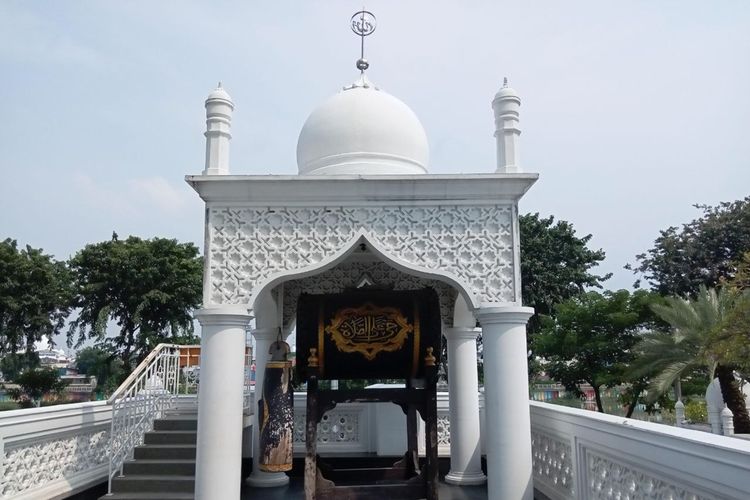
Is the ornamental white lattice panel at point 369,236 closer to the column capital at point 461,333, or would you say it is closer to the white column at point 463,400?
the white column at point 463,400

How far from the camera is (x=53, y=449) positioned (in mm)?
5891

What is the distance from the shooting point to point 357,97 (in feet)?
20.9

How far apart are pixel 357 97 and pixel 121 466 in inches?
194

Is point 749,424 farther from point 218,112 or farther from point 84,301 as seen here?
point 84,301

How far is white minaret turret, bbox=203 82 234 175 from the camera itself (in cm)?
546

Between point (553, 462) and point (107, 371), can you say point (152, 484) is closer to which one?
point (553, 462)

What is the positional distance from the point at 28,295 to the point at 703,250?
27937 millimetres

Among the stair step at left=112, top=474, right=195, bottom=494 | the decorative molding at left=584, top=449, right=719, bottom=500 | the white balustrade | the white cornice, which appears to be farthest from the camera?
the stair step at left=112, top=474, right=195, bottom=494

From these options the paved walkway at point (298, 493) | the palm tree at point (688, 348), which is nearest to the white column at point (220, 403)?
the paved walkway at point (298, 493)

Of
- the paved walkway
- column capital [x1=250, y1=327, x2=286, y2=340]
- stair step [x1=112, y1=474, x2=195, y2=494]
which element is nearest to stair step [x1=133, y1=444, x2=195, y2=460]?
stair step [x1=112, y1=474, x2=195, y2=494]

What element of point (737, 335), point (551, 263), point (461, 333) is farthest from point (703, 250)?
point (461, 333)

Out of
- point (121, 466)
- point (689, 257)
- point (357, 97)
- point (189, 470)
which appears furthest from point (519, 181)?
point (689, 257)

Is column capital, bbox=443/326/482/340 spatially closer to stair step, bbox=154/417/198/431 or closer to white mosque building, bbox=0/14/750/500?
white mosque building, bbox=0/14/750/500

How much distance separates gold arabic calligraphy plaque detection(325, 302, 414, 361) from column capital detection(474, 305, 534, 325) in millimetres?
Result: 809
